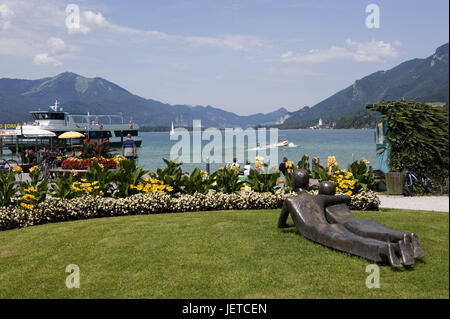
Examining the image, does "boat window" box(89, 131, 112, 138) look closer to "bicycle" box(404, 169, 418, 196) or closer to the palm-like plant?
the palm-like plant

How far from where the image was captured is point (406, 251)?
441cm

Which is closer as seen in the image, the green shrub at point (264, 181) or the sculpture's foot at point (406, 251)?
the sculpture's foot at point (406, 251)

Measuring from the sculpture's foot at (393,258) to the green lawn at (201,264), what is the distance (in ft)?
0.37

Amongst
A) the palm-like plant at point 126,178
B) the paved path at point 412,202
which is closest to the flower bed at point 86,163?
the palm-like plant at point 126,178

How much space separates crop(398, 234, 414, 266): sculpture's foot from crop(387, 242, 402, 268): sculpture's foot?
0.09 metres

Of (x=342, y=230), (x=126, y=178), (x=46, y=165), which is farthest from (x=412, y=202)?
(x=46, y=165)

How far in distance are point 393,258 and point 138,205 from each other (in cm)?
703

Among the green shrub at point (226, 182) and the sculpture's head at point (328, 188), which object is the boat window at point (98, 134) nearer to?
the green shrub at point (226, 182)

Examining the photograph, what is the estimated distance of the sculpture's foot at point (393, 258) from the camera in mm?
4439

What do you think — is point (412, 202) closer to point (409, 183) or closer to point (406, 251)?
point (409, 183)

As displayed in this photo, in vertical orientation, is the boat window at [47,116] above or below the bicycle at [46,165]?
above

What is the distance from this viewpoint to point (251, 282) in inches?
184

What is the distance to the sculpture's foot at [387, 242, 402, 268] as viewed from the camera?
14.6ft
